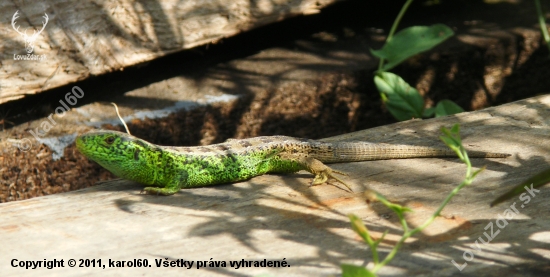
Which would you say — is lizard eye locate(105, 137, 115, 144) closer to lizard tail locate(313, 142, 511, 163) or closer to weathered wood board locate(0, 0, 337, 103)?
lizard tail locate(313, 142, 511, 163)

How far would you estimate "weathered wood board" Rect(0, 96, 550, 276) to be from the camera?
274cm

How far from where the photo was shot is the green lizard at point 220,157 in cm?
374

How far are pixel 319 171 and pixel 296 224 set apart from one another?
69 cm

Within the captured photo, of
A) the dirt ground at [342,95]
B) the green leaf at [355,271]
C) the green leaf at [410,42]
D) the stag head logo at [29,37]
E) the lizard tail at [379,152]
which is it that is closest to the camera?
the green leaf at [355,271]

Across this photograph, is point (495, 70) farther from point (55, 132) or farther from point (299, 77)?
point (55, 132)

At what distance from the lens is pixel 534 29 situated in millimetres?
6438

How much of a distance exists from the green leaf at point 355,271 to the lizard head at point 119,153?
189 centimetres

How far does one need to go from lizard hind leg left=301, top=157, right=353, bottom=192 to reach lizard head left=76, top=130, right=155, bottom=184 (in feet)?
3.03

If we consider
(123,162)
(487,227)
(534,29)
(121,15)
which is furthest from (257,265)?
(534,29)

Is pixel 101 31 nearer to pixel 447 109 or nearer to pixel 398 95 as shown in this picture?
pixel 398 95

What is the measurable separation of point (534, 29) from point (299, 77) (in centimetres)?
247

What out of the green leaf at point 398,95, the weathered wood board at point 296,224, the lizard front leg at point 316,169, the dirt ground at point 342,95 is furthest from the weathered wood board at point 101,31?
the lizard front leg at point 316,169

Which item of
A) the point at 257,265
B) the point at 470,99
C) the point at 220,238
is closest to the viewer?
the point at 257,265

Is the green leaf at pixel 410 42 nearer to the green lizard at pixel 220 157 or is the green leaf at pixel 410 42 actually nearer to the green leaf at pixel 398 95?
the green leaf at pixel 398 95
